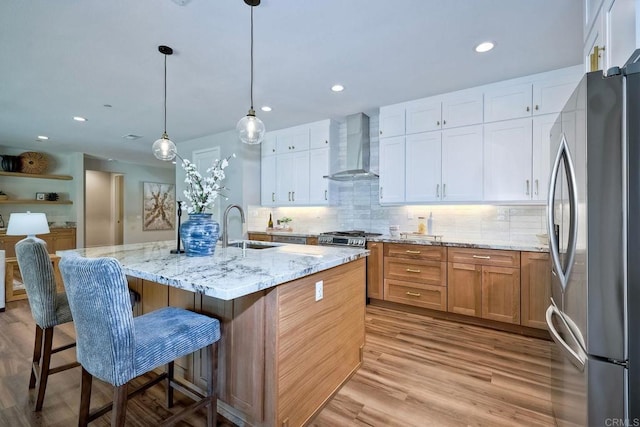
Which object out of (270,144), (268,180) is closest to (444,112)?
(270,144)

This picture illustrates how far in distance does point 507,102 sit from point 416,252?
183 cm

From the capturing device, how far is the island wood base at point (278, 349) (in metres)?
1.44

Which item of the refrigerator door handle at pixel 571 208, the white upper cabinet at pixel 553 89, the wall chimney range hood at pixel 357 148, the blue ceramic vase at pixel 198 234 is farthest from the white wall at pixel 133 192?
the refrigerator door handle at pixel 571 208

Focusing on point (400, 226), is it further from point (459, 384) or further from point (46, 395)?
point (46, 395)

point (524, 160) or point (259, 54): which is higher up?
point (259, 54)


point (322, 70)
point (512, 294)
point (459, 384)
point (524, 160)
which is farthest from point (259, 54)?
point (512, 294)

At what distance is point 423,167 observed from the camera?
3547 mm

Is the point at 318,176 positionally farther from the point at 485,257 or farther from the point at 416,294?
the point at 485,257

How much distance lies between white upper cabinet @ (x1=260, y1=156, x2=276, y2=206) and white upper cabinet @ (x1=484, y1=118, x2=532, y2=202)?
3.16 m

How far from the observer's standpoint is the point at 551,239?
1.50m

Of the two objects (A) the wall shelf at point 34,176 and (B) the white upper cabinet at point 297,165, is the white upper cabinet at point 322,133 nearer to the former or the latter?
(B) the white upper cabinet at point 297,165

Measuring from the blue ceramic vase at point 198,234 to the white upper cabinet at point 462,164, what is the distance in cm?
264

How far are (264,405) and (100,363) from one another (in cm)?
76

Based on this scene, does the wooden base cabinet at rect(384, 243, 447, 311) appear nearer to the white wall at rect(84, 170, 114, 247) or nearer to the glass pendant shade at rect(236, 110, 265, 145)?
the glass pendant shade at rect(236, 110, 265, 145)
